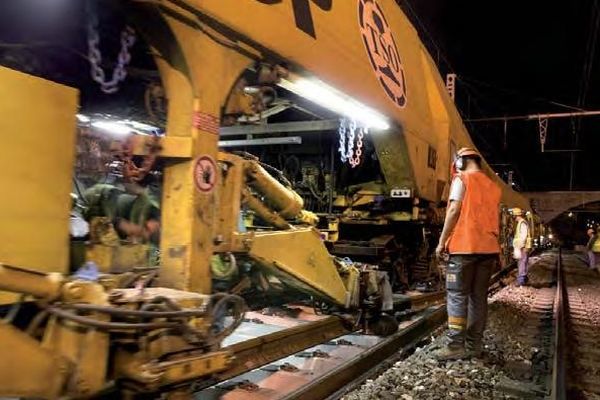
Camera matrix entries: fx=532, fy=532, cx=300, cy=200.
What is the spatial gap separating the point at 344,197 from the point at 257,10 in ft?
14.9

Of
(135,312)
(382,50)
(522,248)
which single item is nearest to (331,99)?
(382,50)

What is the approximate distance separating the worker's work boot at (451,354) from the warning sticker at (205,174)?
9.21 feet

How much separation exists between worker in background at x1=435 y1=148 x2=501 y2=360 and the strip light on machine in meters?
1.11

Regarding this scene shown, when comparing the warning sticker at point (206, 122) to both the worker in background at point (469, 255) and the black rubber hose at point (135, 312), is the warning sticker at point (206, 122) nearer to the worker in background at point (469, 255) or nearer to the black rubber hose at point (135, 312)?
the black rubber hose at point (135, 312)

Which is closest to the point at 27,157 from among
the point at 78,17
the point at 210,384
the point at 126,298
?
the point at 126,298

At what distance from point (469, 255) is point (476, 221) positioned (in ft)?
1.04

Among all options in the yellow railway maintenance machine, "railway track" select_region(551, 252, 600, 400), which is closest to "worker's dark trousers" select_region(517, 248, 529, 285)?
"railway track" select_region(551, 252, 600, 400)

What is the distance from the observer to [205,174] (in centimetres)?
293

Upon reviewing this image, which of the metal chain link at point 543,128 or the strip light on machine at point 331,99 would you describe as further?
the metal chain link at point 543,128

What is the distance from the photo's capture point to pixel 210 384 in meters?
A: 3.34

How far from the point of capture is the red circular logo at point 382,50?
5.10 m

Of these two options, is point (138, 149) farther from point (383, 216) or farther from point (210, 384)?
point (383, 216)

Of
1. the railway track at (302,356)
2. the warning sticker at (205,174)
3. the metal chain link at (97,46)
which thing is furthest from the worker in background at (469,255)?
the metal chain link at (97,46)

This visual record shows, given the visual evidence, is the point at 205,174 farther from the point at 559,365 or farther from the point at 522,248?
the point at 522,248
